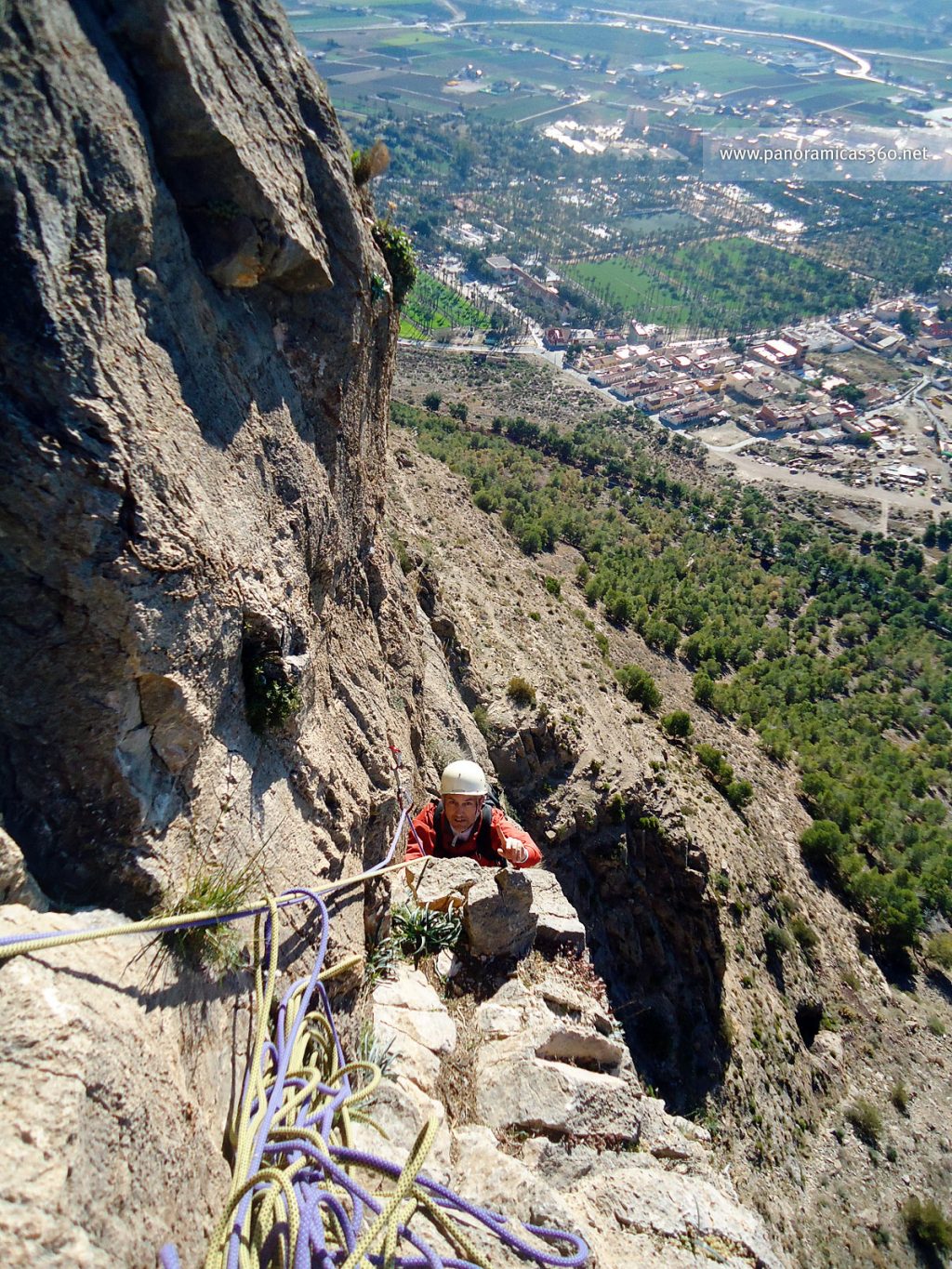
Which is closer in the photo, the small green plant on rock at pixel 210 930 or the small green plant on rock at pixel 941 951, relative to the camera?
the small green plant on rock at pixel 210 930

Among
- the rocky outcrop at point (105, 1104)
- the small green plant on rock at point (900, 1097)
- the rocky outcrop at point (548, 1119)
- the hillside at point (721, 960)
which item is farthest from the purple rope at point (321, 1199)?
the small green plant on rock at point (900, 1097)

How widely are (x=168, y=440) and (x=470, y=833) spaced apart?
6497mm

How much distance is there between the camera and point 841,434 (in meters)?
105

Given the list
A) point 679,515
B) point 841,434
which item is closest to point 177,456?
point 679,515

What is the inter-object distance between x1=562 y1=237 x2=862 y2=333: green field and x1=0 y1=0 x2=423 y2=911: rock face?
452 feet

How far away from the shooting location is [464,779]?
32.2 feet

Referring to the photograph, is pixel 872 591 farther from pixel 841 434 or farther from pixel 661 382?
pixel 661 382

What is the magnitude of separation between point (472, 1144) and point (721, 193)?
22211cm

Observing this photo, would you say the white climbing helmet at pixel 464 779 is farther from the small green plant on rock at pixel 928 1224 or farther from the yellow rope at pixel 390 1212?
the small green plant on rock at pixel 928 1224

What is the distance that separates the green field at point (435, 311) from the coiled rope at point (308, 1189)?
115 metres

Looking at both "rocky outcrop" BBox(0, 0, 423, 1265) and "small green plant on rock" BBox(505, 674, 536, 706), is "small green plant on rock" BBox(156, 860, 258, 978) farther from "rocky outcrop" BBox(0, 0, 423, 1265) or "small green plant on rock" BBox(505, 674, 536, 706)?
"small green plant on rock" BBox(505, 674, 536, 706)

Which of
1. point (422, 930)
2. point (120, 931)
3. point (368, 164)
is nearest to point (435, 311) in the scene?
point (368, 164)

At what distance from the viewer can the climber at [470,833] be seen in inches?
392

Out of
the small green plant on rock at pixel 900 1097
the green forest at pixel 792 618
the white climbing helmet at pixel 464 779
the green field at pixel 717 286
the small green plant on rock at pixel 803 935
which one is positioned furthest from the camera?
the green field at pixel 717 286
